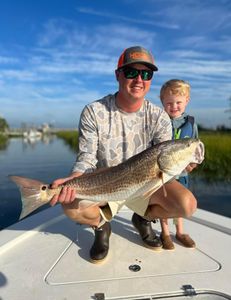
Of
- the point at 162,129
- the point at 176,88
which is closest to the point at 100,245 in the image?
the point at 162,129

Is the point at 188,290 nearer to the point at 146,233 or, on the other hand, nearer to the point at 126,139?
the point at 146,233

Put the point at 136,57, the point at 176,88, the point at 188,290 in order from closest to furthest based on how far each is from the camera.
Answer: the point at 188,290
the point at 136,57
the point at 176,88

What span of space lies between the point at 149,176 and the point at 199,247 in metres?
1.22

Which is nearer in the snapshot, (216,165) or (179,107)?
(179,107)

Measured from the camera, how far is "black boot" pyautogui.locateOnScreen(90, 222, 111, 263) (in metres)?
3.62

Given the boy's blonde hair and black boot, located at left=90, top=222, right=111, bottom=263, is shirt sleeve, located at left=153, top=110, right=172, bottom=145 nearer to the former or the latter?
the boy's blonde hair

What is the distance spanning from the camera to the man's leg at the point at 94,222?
3.66m

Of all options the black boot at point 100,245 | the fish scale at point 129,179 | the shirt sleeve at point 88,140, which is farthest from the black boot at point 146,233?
the shirt sleeve at point 88,140

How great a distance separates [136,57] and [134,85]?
31cm

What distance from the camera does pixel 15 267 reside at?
137 inches

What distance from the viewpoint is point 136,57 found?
12.8 feet

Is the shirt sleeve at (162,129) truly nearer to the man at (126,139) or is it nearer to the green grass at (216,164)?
the man at (126,139)

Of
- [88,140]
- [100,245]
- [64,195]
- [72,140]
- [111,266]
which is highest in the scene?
[88,140]

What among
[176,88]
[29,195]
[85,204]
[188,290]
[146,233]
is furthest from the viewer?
[176,88]
